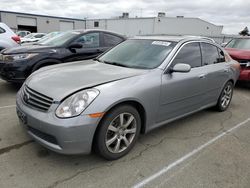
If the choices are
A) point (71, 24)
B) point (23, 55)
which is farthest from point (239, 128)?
point (71, 24)

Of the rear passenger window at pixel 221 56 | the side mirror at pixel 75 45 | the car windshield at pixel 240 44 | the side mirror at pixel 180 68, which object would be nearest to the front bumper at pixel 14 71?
the side mirror at pixel 75 45

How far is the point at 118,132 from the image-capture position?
2783 millimetres

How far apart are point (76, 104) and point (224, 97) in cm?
357

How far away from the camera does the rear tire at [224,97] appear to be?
15.3 ft

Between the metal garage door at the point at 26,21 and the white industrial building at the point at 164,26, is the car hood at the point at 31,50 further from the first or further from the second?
the metal garage door at the point at 26,21

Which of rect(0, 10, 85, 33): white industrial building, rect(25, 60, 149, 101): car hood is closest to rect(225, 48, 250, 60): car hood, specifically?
rect(25, 60, 149, 101): car hood

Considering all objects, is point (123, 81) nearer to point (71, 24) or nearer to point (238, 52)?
point (238, 52)

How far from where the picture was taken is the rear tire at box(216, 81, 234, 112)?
15.3 feet

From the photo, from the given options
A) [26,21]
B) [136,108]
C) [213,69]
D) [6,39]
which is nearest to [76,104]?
[136,108]

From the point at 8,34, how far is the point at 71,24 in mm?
38895

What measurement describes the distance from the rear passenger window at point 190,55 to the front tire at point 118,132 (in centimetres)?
109

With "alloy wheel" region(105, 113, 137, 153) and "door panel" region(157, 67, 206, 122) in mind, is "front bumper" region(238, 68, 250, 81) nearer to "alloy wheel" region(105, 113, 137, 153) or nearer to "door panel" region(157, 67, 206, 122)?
"door panel" region(157, 67, 206, 122)

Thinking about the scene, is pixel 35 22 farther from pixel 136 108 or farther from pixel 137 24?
pixel 136 108

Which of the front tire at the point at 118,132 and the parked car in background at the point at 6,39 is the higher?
the parked car in background at the point at 6,39
